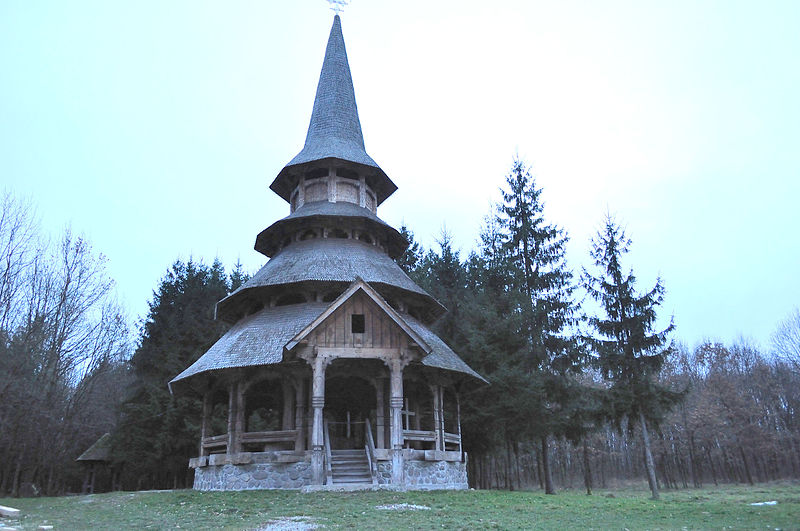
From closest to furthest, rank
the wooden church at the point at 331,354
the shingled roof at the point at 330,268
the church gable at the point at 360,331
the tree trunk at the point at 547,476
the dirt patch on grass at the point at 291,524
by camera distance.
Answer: the dirt patch on grass at the point at 291,524, the church gable at the point at 360,331, the wooden church at the point at 331,354, the shingled roof at the point at 330,268, the tree trunk at the point at 547,476

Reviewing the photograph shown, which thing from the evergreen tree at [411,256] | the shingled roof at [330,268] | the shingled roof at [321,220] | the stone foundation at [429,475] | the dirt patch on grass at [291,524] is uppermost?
the evergreen tree at [411,256]

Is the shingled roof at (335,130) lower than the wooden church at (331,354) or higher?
higher

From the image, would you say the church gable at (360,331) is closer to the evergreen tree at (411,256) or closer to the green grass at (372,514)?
the green grass at (372,514)

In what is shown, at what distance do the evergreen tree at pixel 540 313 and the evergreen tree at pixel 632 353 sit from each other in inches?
114

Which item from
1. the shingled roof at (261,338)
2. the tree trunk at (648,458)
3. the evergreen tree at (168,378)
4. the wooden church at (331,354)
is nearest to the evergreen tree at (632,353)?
the tree trunk at (648,458)

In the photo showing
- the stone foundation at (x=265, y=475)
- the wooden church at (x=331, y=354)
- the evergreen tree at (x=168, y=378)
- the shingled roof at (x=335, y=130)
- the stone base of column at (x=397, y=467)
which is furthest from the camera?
the evergreen tree at (x=168, y=378)

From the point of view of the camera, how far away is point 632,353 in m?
27.2

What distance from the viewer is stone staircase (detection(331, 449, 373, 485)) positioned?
61.5ft

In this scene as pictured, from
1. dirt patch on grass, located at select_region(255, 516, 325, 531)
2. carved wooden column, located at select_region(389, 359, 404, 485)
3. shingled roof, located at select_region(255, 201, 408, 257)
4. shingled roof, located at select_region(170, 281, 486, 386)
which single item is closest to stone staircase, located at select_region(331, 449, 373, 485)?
carved wooden column, located at select_region(389, 359, 404, 485)

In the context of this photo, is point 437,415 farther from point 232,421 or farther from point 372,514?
point 372,514

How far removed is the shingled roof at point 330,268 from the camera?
896 inches

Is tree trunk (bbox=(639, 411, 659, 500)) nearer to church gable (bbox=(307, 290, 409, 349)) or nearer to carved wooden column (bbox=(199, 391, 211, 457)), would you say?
church gable (bbox=(307, 290, 409, 349))

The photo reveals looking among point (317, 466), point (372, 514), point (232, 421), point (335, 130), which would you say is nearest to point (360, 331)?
point (317, 466)

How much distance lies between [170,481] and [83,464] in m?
5.61
